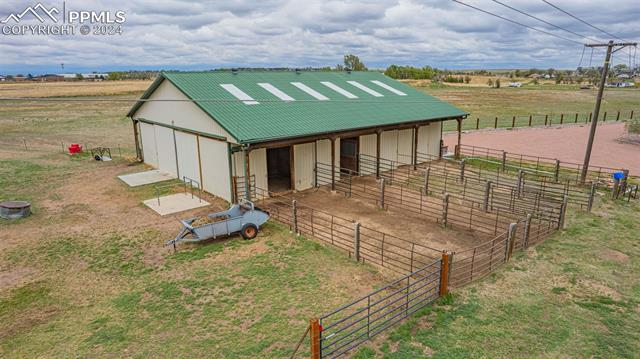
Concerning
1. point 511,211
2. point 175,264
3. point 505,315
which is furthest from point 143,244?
point 511,211

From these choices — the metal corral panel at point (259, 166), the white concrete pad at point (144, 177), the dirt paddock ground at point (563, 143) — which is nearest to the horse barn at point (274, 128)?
the metal corral panel at point (259, 166)

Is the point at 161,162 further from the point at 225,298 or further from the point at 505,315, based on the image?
the point at 505,315

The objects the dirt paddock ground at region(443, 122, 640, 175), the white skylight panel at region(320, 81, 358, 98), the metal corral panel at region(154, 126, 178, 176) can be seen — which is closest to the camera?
the metal corral panel at region(154, 126, 178, 176)

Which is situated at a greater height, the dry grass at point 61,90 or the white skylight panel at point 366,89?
the white skylight panel at point 366,89

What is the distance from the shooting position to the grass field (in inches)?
309

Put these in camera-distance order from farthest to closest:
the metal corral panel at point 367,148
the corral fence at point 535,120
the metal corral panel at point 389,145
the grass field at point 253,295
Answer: the corral fence at point 535,120 < the metal corral panel at point 389,145 < the metal corral panel at point 367,148 < the grass field at point 253,295

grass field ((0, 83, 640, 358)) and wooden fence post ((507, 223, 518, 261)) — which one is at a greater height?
wooden fence post ((507, 223, 518, 261))

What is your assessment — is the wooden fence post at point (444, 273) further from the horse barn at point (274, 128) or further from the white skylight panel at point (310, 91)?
the white skylight panel at point (310, 91)

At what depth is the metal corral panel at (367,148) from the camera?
67.2 ft

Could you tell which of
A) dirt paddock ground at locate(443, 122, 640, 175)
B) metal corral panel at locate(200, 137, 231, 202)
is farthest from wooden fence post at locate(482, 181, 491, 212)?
dirt paddock ground at locate(443, 122, 640, 175)

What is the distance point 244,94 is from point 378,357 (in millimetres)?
14049

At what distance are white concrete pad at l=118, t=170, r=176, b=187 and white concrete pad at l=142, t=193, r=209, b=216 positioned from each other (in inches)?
117

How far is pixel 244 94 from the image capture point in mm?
18625

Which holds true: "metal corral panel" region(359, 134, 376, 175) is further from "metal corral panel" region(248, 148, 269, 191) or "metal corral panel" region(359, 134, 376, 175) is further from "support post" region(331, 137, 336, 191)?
"metal corral panel" region(248, 148, 269, 191)
